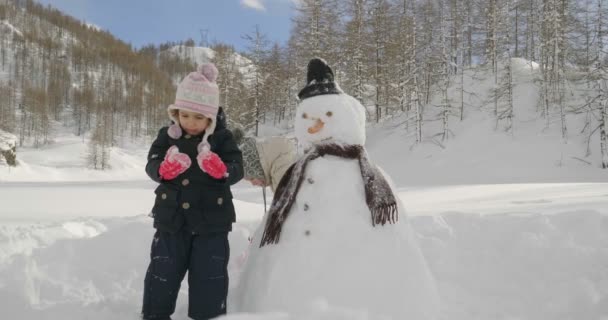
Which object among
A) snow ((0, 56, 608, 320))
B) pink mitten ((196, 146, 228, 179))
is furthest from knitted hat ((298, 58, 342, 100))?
snow ((0, 56, 608, 320))

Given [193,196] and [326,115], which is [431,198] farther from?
[193,196]

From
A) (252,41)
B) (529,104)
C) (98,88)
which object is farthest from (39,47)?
(529,104)

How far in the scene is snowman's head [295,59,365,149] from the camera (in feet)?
7.88

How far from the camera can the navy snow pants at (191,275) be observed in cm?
225

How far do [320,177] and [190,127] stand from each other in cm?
87

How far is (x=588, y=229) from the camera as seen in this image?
9.68ft

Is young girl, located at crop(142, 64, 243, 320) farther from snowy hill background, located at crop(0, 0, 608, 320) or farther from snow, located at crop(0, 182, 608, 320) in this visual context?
snowy hill background, located at crop(0, 0, 608, 320)

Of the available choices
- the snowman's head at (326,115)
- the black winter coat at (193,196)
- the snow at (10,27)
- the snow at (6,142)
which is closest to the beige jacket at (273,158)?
the snowman's head at (326,115)

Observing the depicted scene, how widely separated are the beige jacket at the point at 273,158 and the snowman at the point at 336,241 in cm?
62

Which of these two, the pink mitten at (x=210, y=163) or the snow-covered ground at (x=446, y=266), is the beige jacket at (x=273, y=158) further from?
the pink mitten at (x=210, y=163)

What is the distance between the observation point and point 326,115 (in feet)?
7.95

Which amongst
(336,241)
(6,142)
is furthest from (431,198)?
(6,142)

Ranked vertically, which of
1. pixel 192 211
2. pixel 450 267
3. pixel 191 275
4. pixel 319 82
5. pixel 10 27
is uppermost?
pixel 10 27

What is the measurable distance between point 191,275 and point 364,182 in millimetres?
1185
